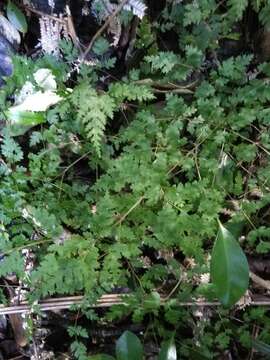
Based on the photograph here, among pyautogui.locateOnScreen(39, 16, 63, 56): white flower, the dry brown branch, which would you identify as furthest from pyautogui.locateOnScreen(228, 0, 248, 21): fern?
the dry brown branch

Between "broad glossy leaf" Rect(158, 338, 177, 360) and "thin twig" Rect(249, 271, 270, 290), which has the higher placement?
"thin twig" Rect(249, 271, 270, 290)

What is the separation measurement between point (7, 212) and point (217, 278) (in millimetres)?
1088

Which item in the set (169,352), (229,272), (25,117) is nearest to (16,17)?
(25,117)

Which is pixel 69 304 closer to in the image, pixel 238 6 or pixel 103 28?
pixel 103 28

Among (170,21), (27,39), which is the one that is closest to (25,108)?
(27,39)

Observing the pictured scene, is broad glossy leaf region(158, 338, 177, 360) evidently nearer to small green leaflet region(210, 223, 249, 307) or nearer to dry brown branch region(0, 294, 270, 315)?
dry brown branch region(0, 294, 270, 315)

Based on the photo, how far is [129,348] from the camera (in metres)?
1.99

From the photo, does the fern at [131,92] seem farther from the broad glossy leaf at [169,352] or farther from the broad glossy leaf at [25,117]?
the broad glossy leaf at [169,352]

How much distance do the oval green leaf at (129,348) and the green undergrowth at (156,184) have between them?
0.11 m

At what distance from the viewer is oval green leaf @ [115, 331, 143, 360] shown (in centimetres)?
198

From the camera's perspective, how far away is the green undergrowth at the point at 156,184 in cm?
200

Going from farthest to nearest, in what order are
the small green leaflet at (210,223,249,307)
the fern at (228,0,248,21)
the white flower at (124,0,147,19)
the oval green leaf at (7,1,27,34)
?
the oval green leaf at (7,1,27,34) → the white flower at (124,0,147,19) → the fern at (228,0,248,21) → the small green leaflet at (210,223,249,307)

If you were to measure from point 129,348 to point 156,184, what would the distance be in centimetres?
76

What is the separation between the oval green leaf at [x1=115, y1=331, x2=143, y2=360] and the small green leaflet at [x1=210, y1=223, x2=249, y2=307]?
465 millimetres
